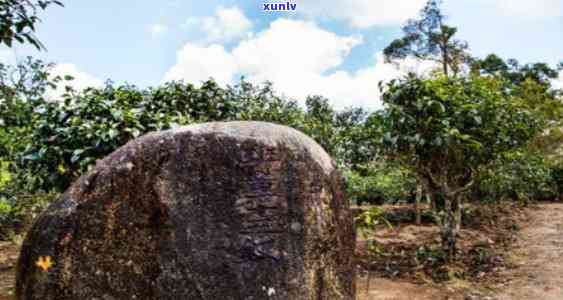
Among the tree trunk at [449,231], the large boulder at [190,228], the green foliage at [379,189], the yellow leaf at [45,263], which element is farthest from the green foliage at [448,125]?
the green foliage at [379,189]

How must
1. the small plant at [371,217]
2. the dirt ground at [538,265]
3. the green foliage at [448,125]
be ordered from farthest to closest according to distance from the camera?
the green foliage at [448,125] → the dirt ground at [538,265] → the small plant at [371,217]

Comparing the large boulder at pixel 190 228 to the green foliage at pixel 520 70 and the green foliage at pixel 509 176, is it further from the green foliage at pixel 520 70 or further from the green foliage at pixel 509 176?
the green foliage at pixel 520 70

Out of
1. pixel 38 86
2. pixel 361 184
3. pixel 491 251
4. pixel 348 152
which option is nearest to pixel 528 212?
pixel 361 184

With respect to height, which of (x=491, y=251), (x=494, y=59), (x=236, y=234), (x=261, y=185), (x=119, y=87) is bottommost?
(x=491, y=251)

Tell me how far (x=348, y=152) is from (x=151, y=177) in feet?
16.4

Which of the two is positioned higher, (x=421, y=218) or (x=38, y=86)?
(x=38, y=86)

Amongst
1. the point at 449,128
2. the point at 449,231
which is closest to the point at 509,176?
the point at 449,231

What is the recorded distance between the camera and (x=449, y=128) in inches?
214

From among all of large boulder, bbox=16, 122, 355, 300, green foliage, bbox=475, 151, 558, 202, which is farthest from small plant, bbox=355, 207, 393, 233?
green foliage, bbox=475, 151, 558, 202

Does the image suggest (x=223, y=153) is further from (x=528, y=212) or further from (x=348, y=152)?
(x=528, y=212)

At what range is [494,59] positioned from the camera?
→ 2011 cm

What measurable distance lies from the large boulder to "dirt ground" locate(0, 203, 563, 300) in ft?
7.69

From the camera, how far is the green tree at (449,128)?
5512 millimetres

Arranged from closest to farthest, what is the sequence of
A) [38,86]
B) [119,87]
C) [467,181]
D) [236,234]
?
[236,234], [119,87], [467,181], [38,86]
